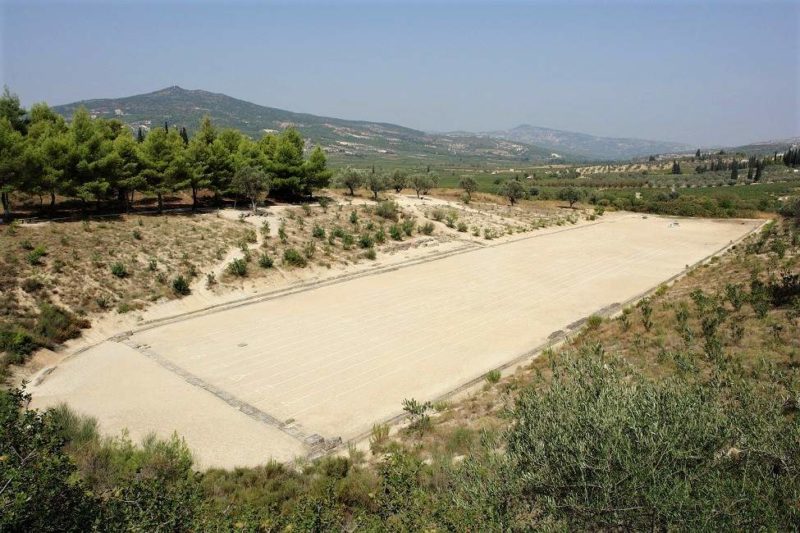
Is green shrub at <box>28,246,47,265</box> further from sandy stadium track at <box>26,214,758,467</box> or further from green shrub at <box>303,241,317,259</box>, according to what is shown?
green shrub at <box>303,241,317,259</box>

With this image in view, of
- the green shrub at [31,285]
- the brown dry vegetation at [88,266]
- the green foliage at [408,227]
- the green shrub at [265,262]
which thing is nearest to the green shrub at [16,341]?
Result: the brown dry vegetation at [88,266]

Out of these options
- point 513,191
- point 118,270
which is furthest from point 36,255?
point 513,191

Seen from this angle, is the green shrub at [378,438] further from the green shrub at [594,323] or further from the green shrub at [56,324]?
the green shrub at [56,324]

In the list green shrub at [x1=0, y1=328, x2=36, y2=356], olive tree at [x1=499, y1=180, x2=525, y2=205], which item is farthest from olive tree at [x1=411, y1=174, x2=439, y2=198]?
green shrub at [x1=0, y1=328, x2=36, y2=356]

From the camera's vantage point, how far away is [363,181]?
5694 centimetres

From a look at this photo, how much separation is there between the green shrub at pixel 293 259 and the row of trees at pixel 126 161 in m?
10.5

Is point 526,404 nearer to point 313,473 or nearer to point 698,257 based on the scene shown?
point 313,473

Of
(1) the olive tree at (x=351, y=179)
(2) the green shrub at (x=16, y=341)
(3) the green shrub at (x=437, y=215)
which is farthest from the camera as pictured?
(1) the olive tree at (x=351, y=179)

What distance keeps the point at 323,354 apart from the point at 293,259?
1289 cm

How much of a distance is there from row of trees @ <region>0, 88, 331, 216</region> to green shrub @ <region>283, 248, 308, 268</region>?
10520 millimetres

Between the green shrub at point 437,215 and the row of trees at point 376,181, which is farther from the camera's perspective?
the row of trees at point 376,181

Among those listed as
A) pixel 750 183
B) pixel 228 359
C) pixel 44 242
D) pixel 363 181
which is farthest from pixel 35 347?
pixel 750 183

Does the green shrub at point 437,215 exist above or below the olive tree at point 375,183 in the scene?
below

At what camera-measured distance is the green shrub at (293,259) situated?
30734 mm
